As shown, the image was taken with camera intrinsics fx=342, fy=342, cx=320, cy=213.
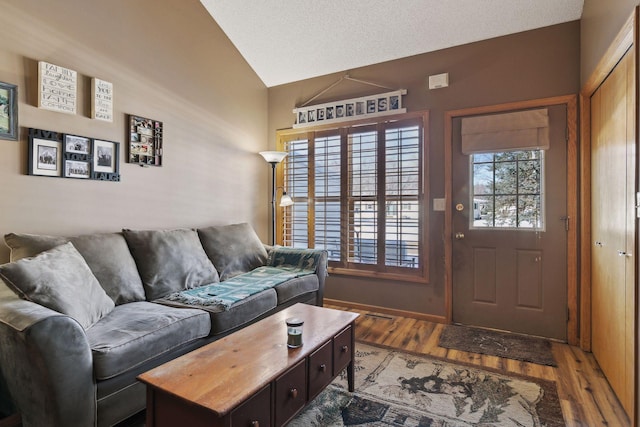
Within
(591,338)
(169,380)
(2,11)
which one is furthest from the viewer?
(591,338)

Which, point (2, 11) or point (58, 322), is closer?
point (58, 322)

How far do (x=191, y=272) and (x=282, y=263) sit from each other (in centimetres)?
95

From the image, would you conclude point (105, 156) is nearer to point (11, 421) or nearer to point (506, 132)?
point (11, 421)

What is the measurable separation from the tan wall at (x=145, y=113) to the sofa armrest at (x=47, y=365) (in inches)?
34.7

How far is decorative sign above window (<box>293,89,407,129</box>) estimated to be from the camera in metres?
3.50

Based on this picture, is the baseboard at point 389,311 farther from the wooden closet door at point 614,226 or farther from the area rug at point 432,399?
the wooden closet door at point 614,226

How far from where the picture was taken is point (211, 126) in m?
3.48

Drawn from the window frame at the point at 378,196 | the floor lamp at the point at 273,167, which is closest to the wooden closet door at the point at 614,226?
the window frame at the point at 378,196

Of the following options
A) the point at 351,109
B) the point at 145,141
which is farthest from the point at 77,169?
the point at 351,109

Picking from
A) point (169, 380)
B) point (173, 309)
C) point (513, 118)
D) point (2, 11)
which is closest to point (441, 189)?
point (513, 118)

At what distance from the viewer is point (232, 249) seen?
3227mm

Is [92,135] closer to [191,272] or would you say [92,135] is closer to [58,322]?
[191,272]

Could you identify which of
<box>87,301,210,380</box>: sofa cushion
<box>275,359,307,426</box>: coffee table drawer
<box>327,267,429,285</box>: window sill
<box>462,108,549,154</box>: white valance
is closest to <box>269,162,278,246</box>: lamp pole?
<box>327,267,429,285</box>: window sill

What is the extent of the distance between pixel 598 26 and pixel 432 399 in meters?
2.64
